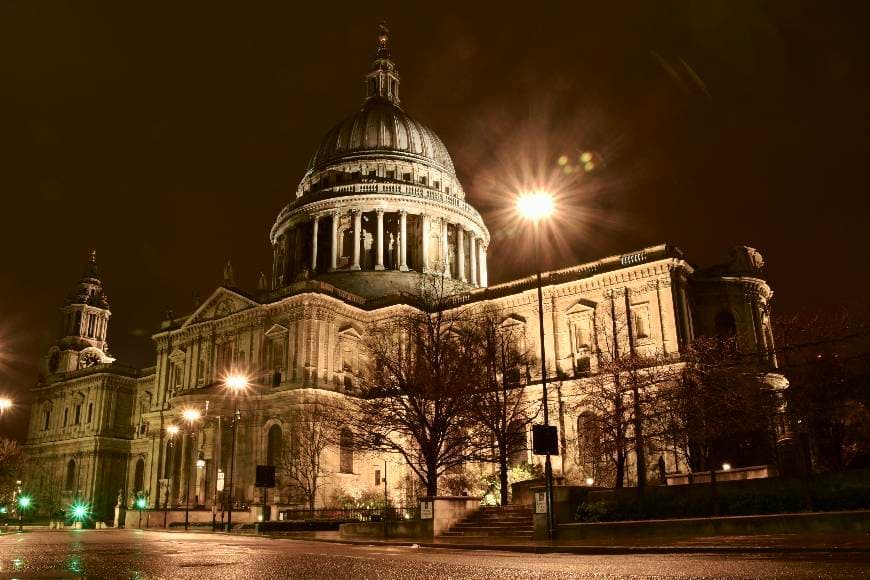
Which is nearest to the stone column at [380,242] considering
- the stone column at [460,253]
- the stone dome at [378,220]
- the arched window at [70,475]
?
the stone dome at [378,220]

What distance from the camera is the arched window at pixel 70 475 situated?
3221 inches

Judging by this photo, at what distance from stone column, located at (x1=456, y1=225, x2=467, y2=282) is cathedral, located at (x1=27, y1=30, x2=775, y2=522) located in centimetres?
21

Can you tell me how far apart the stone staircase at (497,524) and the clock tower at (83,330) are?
74875mm

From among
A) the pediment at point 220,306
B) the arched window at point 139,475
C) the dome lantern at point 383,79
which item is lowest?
the arched window at point 139,475

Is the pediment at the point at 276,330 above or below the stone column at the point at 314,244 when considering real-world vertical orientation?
below

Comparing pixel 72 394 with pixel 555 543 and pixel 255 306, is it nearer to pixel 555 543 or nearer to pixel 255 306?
pixel 255 306

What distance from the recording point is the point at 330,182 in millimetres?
77250

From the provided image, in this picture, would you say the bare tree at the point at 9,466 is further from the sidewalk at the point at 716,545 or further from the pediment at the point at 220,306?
the sidewalk at the point at 716,545

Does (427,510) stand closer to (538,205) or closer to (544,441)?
(544,441)

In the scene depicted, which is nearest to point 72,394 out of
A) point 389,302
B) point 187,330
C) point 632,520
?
point 187,330

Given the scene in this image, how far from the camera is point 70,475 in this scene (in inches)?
3238

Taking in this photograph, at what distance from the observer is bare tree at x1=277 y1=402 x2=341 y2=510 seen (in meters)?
46.2

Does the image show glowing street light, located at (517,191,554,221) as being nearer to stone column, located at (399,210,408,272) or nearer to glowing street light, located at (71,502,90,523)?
stone column, located at (399,210,408,272)

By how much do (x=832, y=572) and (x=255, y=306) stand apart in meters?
50.3
